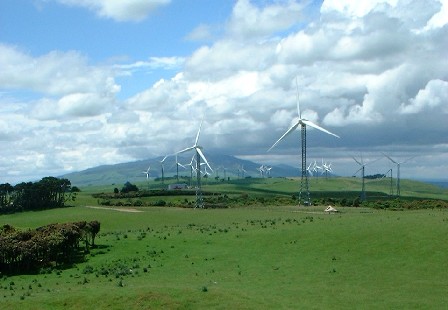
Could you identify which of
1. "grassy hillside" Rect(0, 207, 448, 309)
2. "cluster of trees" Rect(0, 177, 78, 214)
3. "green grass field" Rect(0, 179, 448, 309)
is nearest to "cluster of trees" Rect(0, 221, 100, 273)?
"green grass field" Rect(0, 179, 448, 309)

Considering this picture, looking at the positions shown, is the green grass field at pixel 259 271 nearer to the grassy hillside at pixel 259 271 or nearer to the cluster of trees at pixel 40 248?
the grassy hillside at pixel 259 271

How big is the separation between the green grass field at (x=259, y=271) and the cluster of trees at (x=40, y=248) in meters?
2.79

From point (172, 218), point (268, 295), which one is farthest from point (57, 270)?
point (172, 218)

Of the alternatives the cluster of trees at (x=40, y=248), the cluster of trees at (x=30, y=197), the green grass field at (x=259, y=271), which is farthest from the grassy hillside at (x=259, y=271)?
the cluster of trees at (x=30, y=197)

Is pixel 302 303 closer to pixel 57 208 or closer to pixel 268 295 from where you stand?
pixel 268 295

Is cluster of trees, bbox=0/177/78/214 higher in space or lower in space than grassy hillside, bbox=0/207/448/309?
higher

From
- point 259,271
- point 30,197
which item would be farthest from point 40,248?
point 30,197

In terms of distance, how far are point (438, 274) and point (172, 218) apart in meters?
67.7

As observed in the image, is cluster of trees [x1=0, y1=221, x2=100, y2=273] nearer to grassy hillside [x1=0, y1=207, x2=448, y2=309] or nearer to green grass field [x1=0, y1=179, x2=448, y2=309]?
green grass field [x1=0, y1=179, x2=448, y2=309]

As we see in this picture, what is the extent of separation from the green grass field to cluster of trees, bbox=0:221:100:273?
9.14 ft

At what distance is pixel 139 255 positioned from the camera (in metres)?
61.3

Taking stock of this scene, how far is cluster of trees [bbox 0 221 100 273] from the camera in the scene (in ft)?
190

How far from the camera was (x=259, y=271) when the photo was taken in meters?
49.4

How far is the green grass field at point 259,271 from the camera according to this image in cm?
3609
